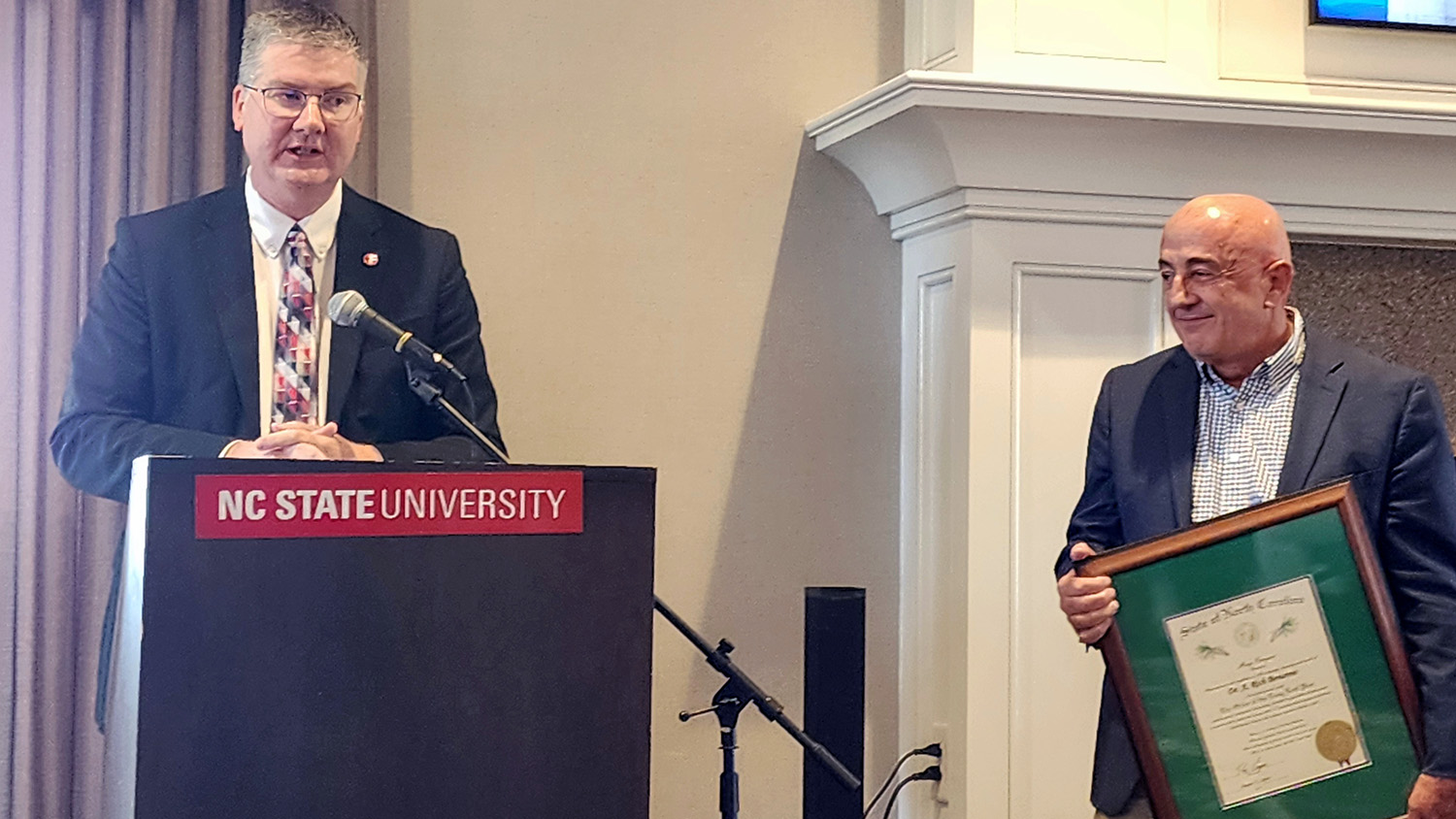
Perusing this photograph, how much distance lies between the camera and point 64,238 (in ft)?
8.63

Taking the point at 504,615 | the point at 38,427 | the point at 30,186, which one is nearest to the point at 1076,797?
the point at 504,615

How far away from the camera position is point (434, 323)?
2.21m

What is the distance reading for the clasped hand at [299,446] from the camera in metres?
1.66

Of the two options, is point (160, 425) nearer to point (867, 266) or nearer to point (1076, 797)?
point (867, 266)

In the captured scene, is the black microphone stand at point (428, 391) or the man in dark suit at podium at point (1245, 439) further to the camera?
the man in dark suit at podium at point (1245, 439)

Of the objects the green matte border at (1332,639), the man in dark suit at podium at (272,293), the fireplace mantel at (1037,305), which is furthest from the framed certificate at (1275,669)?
the man in dark suit at podium at (272,293)

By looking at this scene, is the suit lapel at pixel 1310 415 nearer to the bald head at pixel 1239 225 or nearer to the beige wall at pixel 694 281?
the bald head at pixel 1239 225

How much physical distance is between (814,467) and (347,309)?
1.56 m

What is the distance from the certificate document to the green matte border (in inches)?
0.6

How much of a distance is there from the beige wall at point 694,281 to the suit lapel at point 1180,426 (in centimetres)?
83

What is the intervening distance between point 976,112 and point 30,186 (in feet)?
5.61

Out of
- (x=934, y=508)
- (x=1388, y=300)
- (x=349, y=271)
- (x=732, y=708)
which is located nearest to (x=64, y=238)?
(x=349, y=271)

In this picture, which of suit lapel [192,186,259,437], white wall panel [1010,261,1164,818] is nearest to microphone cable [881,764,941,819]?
white wall panel [1010,261,1164,818]

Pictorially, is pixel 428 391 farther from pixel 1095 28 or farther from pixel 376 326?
pixel 1095 28
